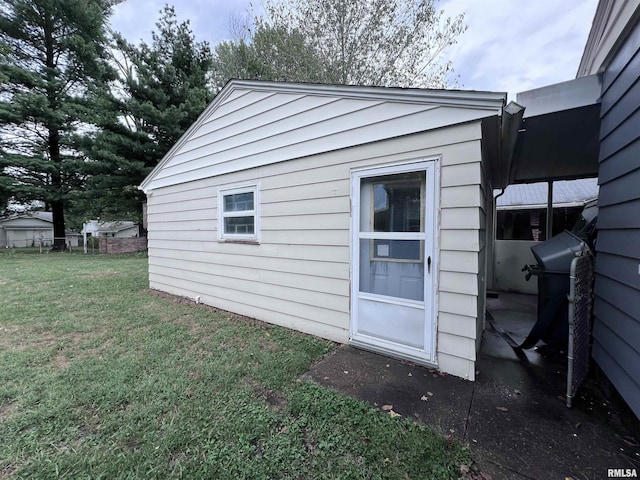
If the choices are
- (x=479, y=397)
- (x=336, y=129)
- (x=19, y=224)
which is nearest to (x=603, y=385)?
(x=479, y=397)

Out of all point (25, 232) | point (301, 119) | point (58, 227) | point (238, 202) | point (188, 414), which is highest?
point (301, 119)

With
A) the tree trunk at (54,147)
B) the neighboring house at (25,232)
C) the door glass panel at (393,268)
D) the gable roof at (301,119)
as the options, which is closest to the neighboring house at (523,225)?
the door glass panel at (393,268)

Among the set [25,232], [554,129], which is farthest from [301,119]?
[25,232]

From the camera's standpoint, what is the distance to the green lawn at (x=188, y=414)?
1621 millimetres

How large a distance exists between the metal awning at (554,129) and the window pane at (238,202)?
10.9 ft

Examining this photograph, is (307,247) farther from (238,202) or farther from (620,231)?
(620,231)

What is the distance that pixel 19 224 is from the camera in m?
27.9

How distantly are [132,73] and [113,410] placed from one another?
18.3 m

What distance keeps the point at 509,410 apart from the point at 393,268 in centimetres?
144

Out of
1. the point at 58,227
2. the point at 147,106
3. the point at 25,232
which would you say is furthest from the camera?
the point at 25,232

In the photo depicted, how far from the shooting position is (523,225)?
21.1ft

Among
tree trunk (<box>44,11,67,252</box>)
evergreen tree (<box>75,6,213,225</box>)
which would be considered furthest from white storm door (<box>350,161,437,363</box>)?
tree trunk (<box>44,11,67,252</box>)

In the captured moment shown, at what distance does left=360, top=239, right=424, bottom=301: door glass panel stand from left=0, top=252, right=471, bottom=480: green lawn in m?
0.93

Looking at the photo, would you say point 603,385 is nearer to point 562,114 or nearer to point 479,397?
point 479,397
